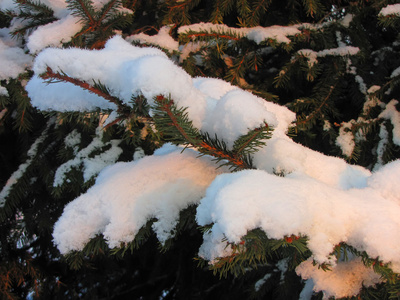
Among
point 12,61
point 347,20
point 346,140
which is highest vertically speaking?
point 347,20

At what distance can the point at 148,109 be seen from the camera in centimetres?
77

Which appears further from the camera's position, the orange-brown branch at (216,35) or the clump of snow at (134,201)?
the orange-brown branch at (216,35)

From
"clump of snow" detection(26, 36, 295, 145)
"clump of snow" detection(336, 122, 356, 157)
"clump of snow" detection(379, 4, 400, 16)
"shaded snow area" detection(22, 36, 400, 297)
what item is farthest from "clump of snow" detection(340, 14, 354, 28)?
"clump of snow" detection(26, 36, 295, 145)

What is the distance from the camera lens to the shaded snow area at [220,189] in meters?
0.65

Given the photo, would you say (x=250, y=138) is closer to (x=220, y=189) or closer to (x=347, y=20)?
(x=220, y=189)

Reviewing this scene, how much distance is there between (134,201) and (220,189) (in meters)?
0.29

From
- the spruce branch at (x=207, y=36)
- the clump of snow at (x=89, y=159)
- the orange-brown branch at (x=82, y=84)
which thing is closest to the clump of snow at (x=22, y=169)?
the clump of snow at (x=89, y=159)

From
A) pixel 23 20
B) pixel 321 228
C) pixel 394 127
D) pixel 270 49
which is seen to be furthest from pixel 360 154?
pixel 23 20

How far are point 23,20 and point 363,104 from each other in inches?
79.1

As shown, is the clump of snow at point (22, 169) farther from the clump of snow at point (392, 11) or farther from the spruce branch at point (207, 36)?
the clump of snow at point (392, 11)

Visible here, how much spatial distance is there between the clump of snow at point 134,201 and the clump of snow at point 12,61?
0.99 metres

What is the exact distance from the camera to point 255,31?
1615 millimetres

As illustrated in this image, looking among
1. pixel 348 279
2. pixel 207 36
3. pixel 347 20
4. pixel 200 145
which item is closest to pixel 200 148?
pixel 200 145

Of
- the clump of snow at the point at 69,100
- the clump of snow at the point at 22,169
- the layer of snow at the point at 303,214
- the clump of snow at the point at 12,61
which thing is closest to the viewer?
the layer of snow at the point at 303,214
